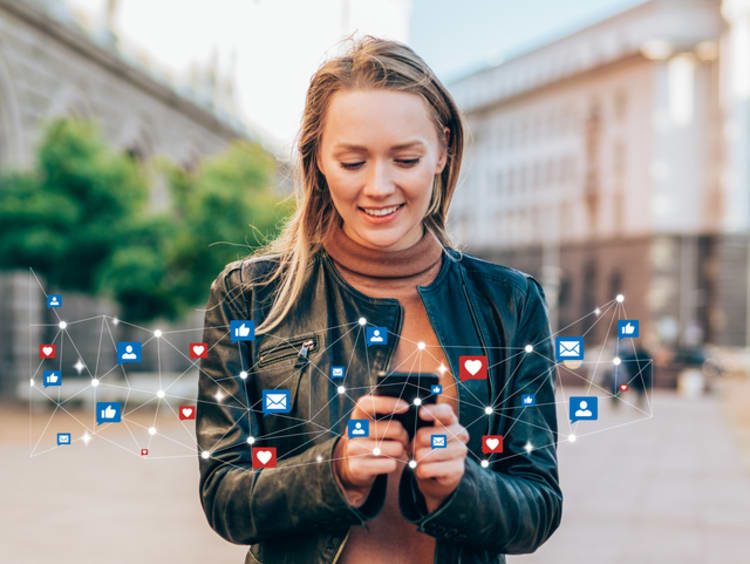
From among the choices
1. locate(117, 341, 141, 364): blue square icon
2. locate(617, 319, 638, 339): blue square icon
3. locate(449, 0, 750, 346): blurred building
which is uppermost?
locate(449, 0, 750, 346): blurred building

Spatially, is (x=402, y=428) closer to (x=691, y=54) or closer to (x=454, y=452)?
(x=454, y=452)

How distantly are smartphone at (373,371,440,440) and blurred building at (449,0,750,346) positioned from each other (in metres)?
45.7

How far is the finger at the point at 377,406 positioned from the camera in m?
1.56

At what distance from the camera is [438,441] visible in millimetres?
1578

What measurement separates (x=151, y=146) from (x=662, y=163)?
34.3 meters

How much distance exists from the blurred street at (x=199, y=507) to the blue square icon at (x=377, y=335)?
284 cm

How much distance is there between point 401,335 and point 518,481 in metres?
0.39

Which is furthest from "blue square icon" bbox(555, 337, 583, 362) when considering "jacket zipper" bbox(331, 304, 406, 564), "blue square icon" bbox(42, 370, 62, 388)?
"blue square icon" bbox(42, 370, 62, 388)

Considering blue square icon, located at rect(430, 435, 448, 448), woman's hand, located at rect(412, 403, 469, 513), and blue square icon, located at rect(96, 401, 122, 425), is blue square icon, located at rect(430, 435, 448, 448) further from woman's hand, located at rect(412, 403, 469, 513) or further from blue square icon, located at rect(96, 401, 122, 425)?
blue square icon, located at rect(96, 401, 122, 425)

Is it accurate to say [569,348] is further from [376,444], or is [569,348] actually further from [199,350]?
[199,350]

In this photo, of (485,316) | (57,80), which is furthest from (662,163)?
(485,316)

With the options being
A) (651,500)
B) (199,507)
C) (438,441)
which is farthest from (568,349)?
(651,500)

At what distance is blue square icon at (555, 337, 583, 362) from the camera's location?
2.09m

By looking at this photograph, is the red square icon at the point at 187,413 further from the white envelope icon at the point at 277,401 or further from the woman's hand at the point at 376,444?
the woman's hand at the point at 376,444
